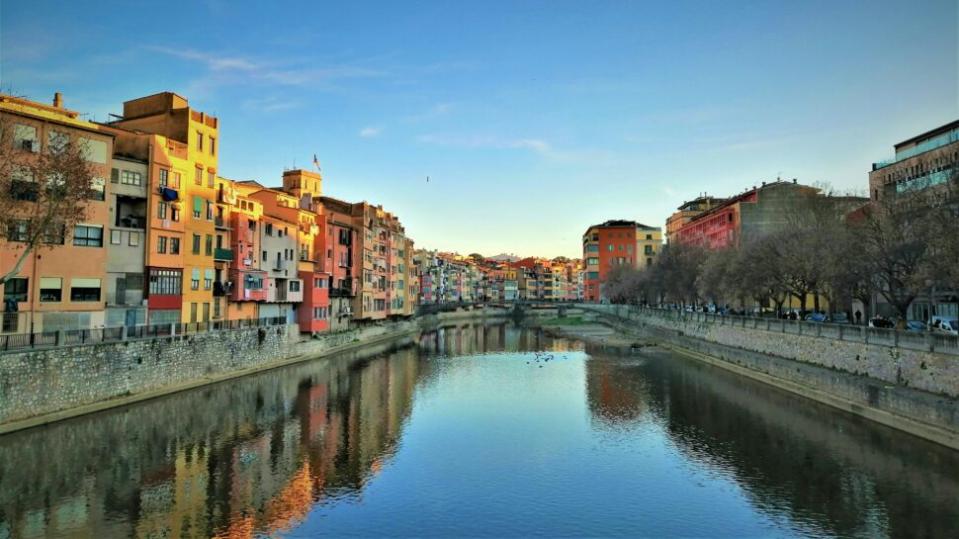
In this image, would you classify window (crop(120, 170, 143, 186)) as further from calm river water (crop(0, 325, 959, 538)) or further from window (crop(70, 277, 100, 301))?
calm river water (crop(0, 325, 959, 538))

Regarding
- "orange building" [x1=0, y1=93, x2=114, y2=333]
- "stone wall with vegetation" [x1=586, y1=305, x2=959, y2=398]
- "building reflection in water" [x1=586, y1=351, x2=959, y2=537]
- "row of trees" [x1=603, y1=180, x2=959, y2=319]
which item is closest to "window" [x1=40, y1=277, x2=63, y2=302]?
"orange building" [x1=0, y1=93, x2=114, y2=333]

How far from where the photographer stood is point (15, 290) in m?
35.1

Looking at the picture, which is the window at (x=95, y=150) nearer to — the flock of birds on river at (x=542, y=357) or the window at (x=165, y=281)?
the window at (x=165, y=281)

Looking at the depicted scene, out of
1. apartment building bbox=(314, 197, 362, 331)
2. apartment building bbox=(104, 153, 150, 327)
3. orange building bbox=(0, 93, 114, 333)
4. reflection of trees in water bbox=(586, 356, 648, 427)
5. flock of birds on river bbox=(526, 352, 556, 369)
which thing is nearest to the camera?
orange building bbox=(0, 93, 114, 333)

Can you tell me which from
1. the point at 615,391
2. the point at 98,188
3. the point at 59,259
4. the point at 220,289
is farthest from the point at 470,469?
the point at 220,289

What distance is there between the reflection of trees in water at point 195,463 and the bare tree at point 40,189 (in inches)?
398

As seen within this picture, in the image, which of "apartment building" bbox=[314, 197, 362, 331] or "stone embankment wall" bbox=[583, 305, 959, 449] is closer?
"stone embankment wall" bbox=[583, 305, 959, 449]

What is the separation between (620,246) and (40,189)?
13964cm

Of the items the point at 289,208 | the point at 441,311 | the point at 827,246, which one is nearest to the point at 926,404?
the point at 827,246

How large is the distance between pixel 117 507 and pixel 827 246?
45223mm

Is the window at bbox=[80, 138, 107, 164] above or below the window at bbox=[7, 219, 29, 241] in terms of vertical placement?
above

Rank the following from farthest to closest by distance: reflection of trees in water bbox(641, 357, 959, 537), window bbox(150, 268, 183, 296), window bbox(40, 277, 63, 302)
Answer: window bbox(150, 268, 183, 296), window bbox(40, 277, 63, 302), reflection of trees in water bbox(641, 357, 959, 537)

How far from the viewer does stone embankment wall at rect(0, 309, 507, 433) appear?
2958 cm

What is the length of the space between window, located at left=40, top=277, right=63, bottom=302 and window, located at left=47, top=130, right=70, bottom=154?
786 cm
